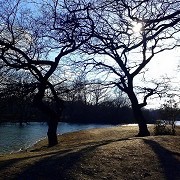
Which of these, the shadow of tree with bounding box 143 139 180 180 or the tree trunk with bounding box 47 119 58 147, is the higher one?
the tree trunk with bounding box 47 119 58 147

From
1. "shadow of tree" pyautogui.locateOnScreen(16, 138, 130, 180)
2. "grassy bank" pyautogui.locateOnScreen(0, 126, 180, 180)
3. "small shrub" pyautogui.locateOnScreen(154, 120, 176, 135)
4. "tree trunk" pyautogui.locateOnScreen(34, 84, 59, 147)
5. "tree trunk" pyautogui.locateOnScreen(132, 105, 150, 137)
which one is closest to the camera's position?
"shadow of tree" pyautogui.locateOnScreen(16, 138, 130, 180)

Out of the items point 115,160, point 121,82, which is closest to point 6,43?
point 121,82

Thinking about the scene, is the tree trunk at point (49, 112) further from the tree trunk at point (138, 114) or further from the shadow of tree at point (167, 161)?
the shadow of tree at point (167, 161)

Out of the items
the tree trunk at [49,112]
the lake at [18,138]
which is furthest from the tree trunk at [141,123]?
the lake at [18,138]

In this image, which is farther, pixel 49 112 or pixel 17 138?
pixel 17 138

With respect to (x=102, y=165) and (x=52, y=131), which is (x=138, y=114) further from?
(x=102, y=165)

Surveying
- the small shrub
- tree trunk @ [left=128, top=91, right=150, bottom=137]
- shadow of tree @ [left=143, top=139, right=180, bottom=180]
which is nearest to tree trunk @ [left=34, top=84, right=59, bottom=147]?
tree trunk @ [left=128, top=91, right=150, bottom=137]

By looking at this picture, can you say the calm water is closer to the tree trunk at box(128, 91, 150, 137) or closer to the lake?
the lake

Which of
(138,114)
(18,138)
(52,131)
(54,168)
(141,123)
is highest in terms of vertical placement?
(138,114)

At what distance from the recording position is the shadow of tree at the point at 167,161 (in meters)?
10.4

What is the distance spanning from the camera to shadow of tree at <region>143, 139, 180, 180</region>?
409 inches

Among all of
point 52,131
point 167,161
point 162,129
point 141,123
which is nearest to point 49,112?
point 52,131

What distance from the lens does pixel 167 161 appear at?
11695mm

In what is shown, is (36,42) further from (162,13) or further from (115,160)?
(115,160)
